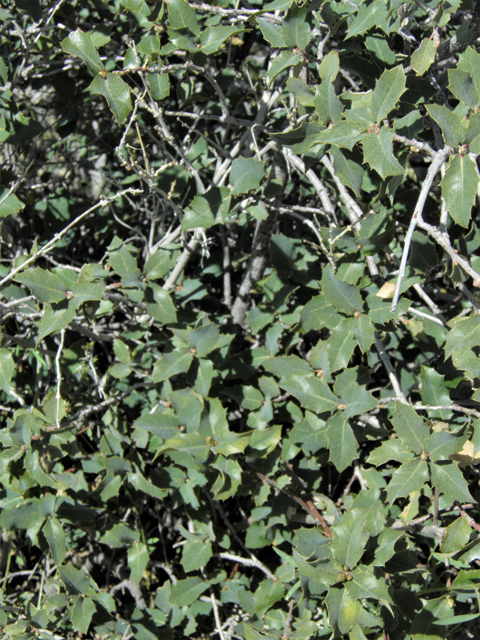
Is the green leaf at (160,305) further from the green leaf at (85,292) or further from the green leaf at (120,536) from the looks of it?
the green leaf at (120,536)

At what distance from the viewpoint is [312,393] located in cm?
135

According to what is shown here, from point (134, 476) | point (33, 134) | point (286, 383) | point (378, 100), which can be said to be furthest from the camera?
point (33, 134)

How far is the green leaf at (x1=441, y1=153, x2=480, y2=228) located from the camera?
1.01 metres

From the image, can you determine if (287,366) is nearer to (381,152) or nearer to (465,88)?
(381,152)

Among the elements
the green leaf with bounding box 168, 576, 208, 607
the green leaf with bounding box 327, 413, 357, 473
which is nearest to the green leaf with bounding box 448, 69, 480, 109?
the green leaf with bounding box 327, 413, 357, 473

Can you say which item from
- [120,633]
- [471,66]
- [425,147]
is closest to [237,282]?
[425,147]

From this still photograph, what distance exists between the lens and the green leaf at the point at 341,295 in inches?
51.0

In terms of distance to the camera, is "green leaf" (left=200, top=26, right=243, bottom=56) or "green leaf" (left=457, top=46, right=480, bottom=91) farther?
"green leaf" (left=200, top=26, right=243, bottom=56)

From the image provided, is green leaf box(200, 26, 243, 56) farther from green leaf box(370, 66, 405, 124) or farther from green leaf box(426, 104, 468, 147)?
green leaf box(426, 104, 468, 147)

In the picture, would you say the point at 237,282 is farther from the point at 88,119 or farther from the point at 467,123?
the point at 467,123

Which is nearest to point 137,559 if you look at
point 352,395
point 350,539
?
point 350,539

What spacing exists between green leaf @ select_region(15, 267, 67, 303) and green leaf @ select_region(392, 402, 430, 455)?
34.8 inches

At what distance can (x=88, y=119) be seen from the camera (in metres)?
2.12

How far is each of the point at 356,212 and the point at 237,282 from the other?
651 millimetres
